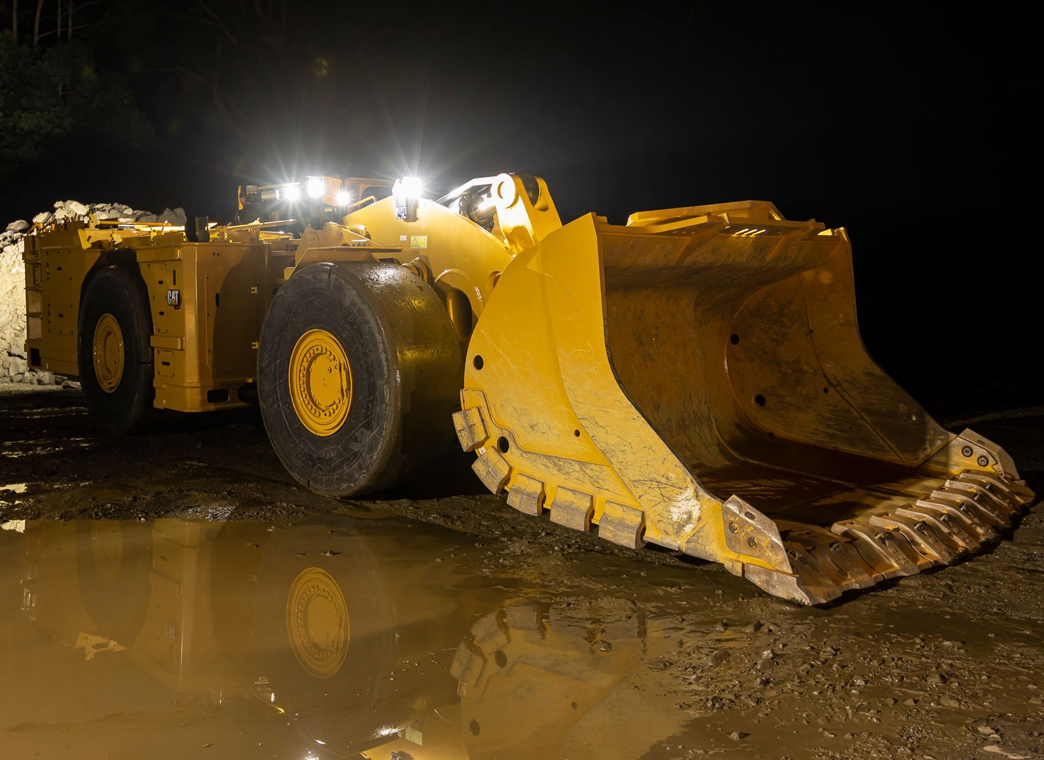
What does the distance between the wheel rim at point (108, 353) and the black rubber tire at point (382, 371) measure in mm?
2653

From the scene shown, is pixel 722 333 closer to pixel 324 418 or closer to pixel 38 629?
pixel 324 418

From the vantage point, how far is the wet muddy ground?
301 centimetres

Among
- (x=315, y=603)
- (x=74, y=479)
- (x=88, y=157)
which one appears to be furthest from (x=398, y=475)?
(x=88, y=157)

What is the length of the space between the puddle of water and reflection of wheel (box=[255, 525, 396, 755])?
1 centimetres

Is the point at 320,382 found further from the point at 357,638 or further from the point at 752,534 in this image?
the point at 752,534

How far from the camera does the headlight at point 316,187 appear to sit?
6.78 m

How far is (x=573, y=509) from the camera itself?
4594 mm

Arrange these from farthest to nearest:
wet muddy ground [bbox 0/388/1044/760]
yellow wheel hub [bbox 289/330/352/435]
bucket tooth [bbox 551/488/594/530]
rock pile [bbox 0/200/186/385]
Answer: rock pile [bbox 0/200/186/385] < yellow wheel hub [bbox 289/330/352/435] < bucket tooth [bbox 551/488/594/530] < wet muddy ground [bbox 0/388/1044/760]

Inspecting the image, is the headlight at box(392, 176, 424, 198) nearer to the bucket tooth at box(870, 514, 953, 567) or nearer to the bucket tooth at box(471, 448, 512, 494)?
the bucket tooth at box(471, 448, 512, 494)

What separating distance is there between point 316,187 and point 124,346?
6.96 ft

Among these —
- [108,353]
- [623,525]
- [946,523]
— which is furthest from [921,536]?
[108,353]

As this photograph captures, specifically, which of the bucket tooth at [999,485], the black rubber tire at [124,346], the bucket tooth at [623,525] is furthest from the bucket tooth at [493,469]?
the black rubber tire at [124,346]

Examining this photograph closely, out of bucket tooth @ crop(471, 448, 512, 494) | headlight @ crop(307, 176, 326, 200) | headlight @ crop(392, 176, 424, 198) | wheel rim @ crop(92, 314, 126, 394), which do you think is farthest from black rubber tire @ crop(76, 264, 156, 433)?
bucket tooth @ crop(471, 448, 512, 494)

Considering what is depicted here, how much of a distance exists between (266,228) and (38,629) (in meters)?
4.29
